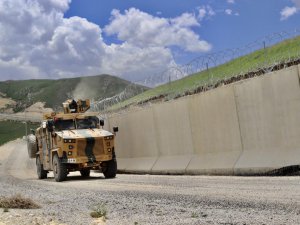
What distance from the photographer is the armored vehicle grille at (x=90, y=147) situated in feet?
62.4

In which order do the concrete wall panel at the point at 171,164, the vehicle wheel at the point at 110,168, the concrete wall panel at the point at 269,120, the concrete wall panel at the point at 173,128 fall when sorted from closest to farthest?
the concrete wall panel at the point at 269,120
the concrete wall panel at the point at 171,164
the concrete wall panel at the point at 173,128
the vehicle wheel at the point at 110,168

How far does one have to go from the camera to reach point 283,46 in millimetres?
25547

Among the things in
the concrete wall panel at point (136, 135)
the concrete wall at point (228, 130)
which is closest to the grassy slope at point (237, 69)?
the concrete wall at point (228, 130)

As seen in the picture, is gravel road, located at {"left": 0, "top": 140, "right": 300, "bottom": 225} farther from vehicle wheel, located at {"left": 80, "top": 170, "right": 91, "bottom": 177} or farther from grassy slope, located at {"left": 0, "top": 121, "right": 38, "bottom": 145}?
grassy slope, located at {"left": 0, "top": 121, "right": 38, "bottom": 145}

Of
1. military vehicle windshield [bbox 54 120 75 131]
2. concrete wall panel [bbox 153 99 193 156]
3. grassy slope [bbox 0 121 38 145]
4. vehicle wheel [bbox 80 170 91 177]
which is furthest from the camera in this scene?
grassy slope [bbox 0 121 38 145]

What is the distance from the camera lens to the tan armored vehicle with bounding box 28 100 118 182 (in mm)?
19000

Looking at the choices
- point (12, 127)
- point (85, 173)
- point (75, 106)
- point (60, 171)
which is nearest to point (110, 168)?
point (60, 171)

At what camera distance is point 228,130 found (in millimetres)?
16203

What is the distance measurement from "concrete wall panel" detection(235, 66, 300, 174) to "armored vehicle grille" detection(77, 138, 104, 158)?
6.00m

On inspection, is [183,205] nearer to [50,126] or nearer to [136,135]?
[50,126]

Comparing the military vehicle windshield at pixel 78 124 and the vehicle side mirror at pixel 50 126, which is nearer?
the vehicle side mirror at pixel 50 126

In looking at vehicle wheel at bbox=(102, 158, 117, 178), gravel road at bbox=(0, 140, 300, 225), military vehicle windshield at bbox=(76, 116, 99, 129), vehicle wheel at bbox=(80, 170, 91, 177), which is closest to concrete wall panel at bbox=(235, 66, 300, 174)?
gravel road at bbox=(0, 140, 300, 225)

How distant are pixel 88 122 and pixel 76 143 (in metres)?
1.91

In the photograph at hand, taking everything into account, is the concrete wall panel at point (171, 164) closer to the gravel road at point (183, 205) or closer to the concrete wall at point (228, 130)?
the concrete wall at point (228, 130)
